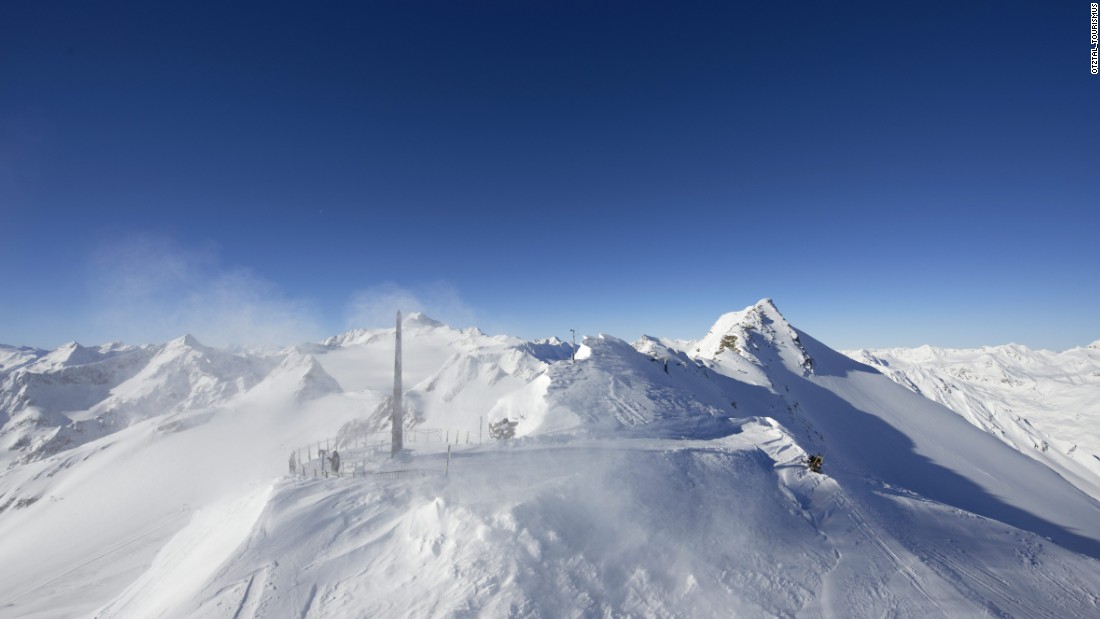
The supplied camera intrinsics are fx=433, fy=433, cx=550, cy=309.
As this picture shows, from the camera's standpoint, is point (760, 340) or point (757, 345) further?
point (760, 340)

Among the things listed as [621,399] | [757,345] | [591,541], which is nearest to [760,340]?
[757,345]

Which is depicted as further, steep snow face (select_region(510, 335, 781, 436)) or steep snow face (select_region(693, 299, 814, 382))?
steep snow face (select_region(693, 299, 814, 382))

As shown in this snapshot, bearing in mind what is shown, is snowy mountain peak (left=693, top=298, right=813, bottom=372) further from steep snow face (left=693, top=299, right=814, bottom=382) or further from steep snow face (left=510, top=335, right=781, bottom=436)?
steep snow face (left=510, top=335, right=781, bottom=436)

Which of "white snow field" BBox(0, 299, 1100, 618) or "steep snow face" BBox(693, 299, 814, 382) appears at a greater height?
"steep snow face" BBox(693, 299, 814, 382)

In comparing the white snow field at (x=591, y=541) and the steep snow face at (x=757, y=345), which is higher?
the steep snow face at (x=757, y=345)

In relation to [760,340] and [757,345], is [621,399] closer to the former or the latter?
[757,345]

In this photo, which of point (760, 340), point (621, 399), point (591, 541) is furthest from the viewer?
point (760, 340)

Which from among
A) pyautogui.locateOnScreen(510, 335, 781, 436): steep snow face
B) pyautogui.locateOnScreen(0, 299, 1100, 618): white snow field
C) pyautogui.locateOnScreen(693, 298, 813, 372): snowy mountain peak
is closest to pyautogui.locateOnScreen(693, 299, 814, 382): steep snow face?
pyautogui.locateOnScreen(693, 298, 813, 372): snowy mountain peak

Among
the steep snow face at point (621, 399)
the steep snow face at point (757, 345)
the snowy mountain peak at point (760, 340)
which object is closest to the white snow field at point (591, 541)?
the steep snow face at point (621, 399)

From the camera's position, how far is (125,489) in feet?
228

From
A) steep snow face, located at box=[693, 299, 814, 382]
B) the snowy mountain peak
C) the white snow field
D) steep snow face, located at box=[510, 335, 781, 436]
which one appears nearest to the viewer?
the white snow field

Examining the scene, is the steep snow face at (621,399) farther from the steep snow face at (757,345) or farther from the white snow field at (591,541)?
the steep snow face at (757,345)

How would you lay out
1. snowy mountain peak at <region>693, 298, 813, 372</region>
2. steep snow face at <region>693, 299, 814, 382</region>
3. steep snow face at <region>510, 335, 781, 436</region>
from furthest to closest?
snowy mountain peak at <region>693, 298, 813, 372</region> → steep snow face at <region>693, 299, 814, 382</region> → steep snow face at <region>510, 335, 781, 436</region>

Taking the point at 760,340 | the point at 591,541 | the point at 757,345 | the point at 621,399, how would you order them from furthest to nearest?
the point at 760,340
the point at 757,345
the point at 621,399
the point at 591,541
